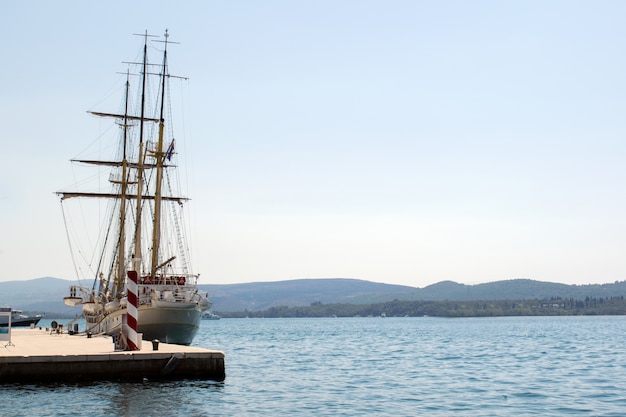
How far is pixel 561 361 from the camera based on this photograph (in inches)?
2087

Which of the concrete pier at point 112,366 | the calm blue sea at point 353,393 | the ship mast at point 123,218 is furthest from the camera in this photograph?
the ship mast at point 123,218

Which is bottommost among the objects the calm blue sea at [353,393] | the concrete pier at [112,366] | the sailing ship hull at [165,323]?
the calm blue sea at [353,393]

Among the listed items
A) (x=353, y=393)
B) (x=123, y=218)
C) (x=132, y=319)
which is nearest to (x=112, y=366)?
(x=132, y=319)

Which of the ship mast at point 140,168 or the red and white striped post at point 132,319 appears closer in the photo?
the red and white striped post at point 132,319

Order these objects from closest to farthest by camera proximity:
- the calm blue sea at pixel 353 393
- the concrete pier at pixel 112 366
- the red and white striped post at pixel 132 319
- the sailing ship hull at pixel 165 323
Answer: the calm blue sea at pixel 353 393, the concrete pier at pixel 112 366, the red and white striped post at pixel 132 319, the sailing ship hull at pixel 165 323

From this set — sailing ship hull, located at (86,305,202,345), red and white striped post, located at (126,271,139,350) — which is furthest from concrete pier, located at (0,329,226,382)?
sailing ship hull, located at (86,305,202,345)

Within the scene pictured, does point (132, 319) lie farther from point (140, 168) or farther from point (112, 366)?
point (140, 168)

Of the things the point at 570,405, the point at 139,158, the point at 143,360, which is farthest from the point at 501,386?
the point at 139,158

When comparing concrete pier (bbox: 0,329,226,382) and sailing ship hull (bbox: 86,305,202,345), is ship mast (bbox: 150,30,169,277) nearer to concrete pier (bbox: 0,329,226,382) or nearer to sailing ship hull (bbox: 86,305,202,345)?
sailing ship hull (bbox: 86,305,202,345)

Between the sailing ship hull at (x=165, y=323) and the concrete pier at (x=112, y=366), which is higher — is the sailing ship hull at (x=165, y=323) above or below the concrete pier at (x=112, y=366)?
above

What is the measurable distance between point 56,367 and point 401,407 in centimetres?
1336

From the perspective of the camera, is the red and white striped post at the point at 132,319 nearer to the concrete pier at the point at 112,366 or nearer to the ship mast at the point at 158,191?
the concrete pier at the point at 112,366

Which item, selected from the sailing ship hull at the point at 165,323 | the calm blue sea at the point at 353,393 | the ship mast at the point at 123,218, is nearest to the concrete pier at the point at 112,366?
the calm blue sea at the point at 353,393

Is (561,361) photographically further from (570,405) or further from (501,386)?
(570,405)
